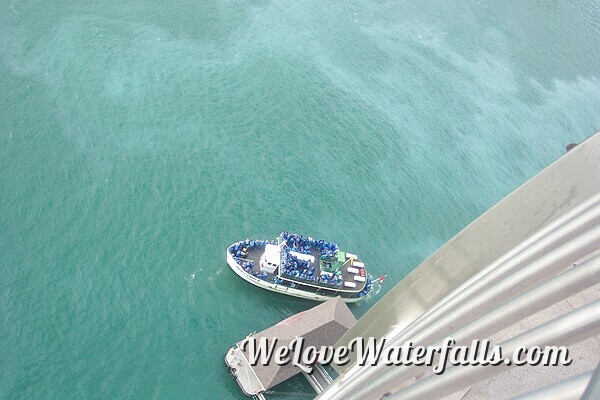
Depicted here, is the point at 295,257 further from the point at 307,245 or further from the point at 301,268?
the point at 307,245

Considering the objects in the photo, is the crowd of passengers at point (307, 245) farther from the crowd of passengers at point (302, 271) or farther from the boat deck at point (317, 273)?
the crowd of passengers at point (302, 271)

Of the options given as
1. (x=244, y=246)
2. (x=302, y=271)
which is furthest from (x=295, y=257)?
(x=244, y=246)

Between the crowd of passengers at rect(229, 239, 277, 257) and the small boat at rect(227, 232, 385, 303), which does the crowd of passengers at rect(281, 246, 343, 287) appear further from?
the crowd of passengers at rect(229, 239, 277, 257)

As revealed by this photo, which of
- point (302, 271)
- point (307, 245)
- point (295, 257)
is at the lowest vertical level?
point (302, 271)

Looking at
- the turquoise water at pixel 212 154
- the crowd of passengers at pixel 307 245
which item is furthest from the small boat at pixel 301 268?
the turquoise water at pixel 212 154

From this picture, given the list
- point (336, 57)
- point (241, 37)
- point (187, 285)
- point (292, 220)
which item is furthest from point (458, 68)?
point (187, 285)

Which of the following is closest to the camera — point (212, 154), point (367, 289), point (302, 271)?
point (302, 271)
